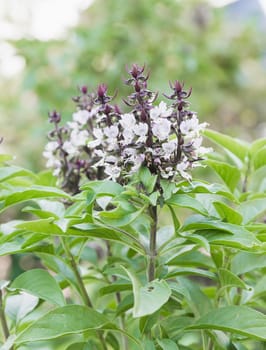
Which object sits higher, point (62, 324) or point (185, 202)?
point (185, 202)

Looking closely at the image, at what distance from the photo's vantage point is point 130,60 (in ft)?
8.20

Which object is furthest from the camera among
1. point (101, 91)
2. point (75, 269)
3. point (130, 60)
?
point (130, 60)

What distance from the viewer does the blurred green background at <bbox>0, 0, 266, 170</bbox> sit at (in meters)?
2.47

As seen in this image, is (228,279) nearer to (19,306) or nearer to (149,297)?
(149,297)

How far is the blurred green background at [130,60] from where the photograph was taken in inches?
97.3

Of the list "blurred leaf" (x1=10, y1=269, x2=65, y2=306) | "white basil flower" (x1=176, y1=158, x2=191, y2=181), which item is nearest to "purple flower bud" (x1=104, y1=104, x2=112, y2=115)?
"white basil flower" (x1=176, y1=158, x2=191, y2=181)

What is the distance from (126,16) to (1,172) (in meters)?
2.03

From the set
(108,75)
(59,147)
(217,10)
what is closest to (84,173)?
(59,147)

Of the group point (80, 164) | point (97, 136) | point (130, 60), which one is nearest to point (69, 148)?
point (80, 164)

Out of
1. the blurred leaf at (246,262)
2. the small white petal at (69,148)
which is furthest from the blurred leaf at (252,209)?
the small white petal at (69,148)

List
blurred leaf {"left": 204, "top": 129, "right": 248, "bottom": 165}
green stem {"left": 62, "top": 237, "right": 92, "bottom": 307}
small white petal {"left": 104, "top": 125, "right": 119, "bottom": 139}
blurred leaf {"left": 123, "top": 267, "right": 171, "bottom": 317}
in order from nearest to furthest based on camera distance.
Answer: blurred leaf {"left": 123, "top": 267, "right": 171, "bottom": 317}
small white petal {"left": 104, "top": 125, "right": 119, "bottom": 139}
green stem {"left": 62, "top": 237, "right": 92, "bottom": 307}
blurred leaf {"left": 204, "top": 129, "right": 248, "bottom": 165}

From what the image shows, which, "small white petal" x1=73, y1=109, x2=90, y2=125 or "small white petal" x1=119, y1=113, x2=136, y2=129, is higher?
"small white petal" x1=73, y1=109, x2=90, y2=125

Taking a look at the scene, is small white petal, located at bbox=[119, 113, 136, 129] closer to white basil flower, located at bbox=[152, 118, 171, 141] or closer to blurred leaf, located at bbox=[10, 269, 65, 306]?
white basil flower, located at bbox=[152, 118, 171, 141]

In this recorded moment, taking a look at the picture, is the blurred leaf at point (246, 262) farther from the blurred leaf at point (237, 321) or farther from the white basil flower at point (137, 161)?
the white basil flower at point (137, 161)
